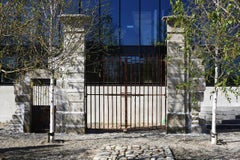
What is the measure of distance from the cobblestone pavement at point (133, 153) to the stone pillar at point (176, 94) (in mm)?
2154

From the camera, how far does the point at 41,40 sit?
28.8 feet

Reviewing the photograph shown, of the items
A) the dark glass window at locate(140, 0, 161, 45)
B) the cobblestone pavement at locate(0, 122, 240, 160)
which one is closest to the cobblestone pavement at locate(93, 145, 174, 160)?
the cobblestone pavement at locate(0, 122, 240, 160)

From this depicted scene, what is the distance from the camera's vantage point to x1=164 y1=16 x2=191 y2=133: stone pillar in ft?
35.9

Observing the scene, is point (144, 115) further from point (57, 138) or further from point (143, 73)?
point (57, 138)

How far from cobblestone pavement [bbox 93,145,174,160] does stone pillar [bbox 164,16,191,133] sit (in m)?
2.15

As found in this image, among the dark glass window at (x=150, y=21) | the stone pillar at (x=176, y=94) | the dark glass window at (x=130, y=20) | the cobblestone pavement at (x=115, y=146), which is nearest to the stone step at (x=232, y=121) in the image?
the cobblestone pavement at (x=115, y=146)

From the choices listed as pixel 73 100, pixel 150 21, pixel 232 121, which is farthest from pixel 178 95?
pixel 150 21

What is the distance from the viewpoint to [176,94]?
1102 centimetres

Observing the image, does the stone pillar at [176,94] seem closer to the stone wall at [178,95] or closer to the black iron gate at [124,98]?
the stone wall at [178,95]

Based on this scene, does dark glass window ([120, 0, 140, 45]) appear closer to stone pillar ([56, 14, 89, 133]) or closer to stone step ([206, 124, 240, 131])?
stone step ([206, 124, 240, 131])

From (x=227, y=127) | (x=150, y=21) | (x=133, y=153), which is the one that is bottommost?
(x=227, y=127)

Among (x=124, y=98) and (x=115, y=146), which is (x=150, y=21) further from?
(x=115, y=146)

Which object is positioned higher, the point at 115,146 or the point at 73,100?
the point at 73,100

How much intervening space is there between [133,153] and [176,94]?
3.30 meters
